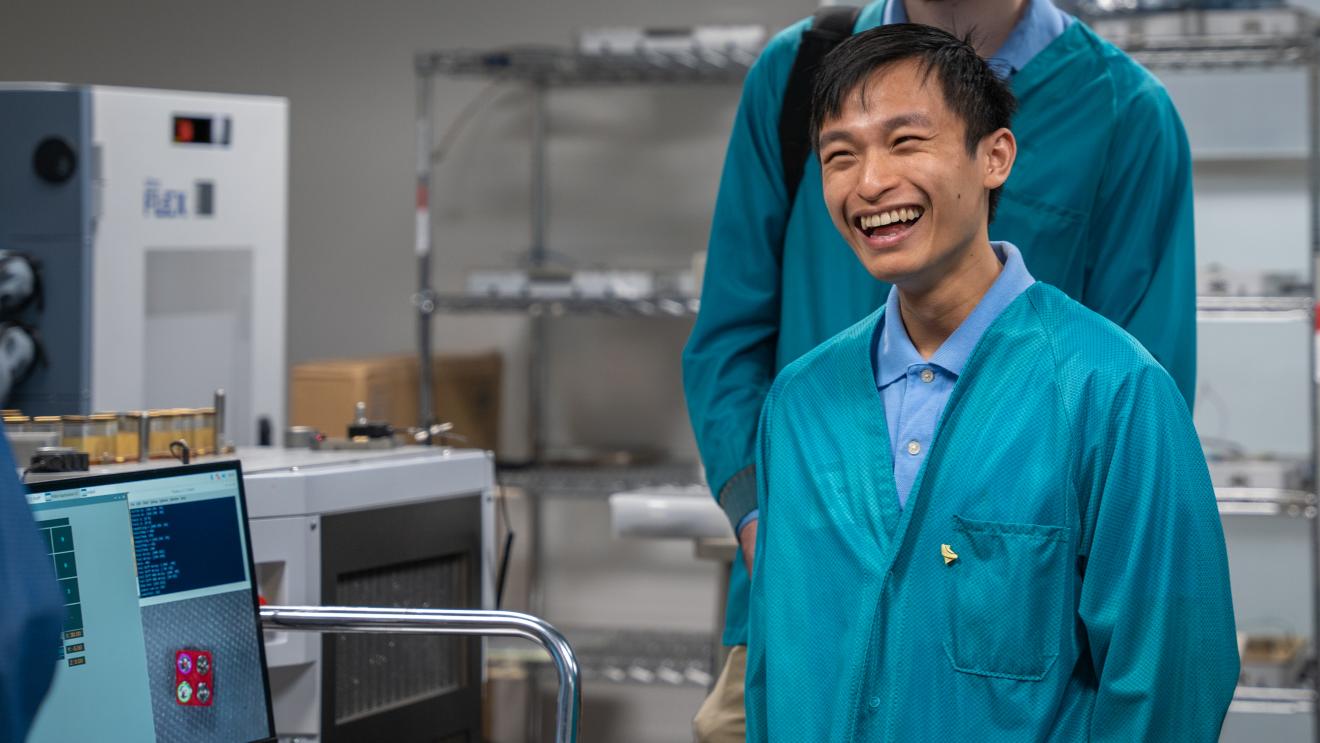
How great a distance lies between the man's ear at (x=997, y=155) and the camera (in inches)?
50.1

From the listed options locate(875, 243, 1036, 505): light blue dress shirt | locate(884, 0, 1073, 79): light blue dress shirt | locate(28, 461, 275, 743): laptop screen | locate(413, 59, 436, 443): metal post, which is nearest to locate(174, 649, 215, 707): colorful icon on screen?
locate(28, 461, 275, 743): laptop screen

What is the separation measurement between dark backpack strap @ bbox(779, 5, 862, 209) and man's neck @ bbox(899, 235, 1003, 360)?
0.42 meters

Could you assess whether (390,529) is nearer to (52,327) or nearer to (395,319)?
(52,327)

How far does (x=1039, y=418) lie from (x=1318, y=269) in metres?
2.33

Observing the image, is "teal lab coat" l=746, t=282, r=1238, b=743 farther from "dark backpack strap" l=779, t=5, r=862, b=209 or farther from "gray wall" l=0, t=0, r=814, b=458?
"gray wall" l=0, t=0, r=814, b=458

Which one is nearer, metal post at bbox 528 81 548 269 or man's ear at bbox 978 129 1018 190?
man's ear at bbox 978 129 1018 190

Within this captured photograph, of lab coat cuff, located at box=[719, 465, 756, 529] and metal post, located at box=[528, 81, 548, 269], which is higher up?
metal post, located at box=[528, 81, 548, 269]

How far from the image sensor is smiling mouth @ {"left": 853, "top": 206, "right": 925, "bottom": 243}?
124 cm

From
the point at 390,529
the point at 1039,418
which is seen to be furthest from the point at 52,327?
the point at 1039,418

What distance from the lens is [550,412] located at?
4613 mm

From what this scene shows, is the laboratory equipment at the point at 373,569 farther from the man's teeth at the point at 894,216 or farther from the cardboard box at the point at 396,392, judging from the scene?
the cardboard box at the point at 396,392

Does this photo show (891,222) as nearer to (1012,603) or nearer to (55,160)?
(1012,603)

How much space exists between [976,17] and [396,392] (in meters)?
2.69

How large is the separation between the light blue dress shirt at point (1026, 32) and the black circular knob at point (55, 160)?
76.6 inches
